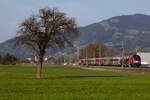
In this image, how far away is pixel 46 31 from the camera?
4656 cm

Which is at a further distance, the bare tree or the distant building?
the distant building

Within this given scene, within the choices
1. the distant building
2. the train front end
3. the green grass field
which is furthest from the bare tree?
the distant building

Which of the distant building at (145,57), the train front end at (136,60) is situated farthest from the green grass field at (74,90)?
the distant building at (145,57)

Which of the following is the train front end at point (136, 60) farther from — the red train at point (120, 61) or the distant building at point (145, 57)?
the distant building at point (145, 57)

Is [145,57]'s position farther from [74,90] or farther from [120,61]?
[74,90]

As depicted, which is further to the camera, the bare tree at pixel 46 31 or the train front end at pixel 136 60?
the train front end at pixel 136 60

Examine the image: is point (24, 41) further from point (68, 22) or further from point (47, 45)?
point (68, 22)

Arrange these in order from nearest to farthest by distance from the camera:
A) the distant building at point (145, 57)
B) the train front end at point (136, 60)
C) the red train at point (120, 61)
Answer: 1. the train front end at point (136, 60)
2. the red train at point (120, 61)
3. the distant building at point (145, 57)

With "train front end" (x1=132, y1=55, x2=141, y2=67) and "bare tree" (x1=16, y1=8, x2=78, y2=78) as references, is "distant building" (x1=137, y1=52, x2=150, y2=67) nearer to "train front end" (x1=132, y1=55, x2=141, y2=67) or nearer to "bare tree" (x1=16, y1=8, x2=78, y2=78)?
"train front end" (x1=132, y1=55, x2=141, y2=67)

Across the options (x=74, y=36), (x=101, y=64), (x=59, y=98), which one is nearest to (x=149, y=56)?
(x=101, y=64)

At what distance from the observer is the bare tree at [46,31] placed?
46062 millimetres

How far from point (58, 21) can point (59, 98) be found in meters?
27.9

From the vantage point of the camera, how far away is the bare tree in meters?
46.1

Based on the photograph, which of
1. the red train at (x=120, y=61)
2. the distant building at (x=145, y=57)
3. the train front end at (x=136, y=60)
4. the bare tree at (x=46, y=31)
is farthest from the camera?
the distant building at (x=145, y=57)
